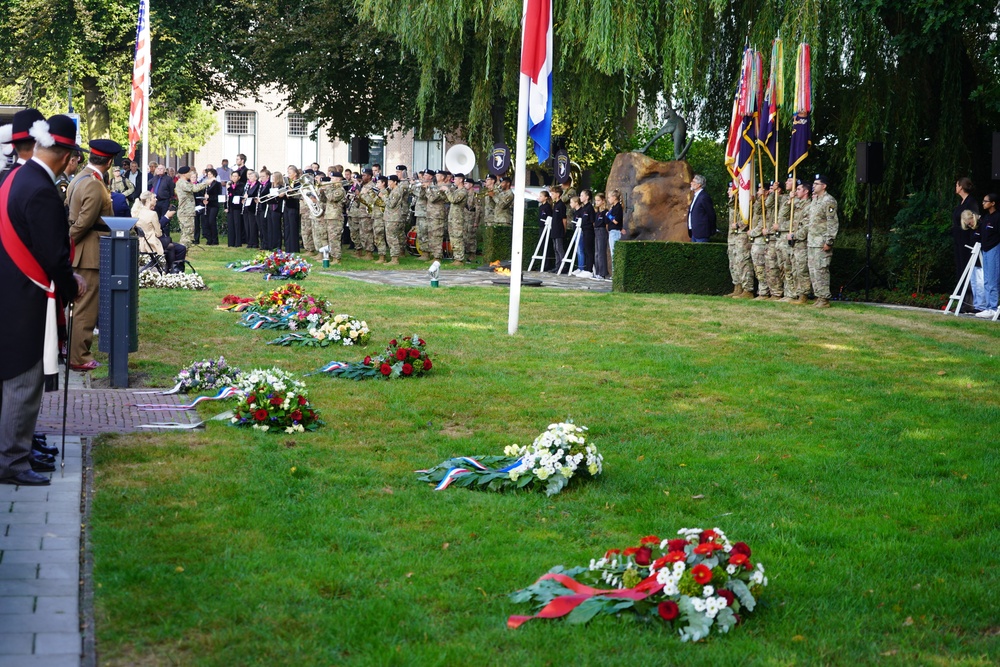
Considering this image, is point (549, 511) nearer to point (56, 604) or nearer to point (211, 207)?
point (56, 604)

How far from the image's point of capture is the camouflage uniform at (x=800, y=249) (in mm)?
19500

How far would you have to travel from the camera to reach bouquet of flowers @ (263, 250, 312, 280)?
22297 mm

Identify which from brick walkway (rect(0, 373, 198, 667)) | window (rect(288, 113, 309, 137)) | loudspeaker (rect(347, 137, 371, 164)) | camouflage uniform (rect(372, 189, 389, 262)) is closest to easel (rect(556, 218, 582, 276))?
camouflage uniform (rect(372, 189, 389, 262))

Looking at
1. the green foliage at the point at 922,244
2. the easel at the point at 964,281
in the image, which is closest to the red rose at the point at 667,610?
the easel at the point at 964,281

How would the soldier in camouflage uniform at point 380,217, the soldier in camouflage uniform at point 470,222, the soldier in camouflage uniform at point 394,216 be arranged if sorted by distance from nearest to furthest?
the soldier in camouflage uniform at point 470,222 → the soldier in camouflage uniform at point 394,216 → the soldier in camouflage uniform at point 380,217

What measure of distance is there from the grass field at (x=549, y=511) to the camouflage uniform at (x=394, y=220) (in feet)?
53.0

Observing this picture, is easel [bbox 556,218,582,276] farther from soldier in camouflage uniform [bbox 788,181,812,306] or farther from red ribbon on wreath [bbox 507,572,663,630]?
red ribbon on wreath [bbox 507,572,663,630]

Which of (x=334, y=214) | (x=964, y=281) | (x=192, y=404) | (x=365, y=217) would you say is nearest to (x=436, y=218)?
(x=365, y=217)

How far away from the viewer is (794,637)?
502 cm

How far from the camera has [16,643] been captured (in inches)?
180

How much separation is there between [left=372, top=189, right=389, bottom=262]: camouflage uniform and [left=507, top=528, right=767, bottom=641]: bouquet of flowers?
25070mm

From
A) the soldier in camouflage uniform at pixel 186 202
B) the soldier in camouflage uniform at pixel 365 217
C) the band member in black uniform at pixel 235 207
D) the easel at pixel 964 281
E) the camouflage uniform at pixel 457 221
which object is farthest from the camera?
the band member in black uniform at pixel 235 207

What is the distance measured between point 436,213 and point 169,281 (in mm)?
10374

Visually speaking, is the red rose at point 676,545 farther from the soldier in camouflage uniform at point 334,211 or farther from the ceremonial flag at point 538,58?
the soldier in camouflage uniform at point 334,211
